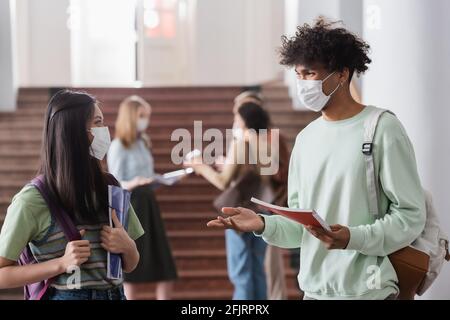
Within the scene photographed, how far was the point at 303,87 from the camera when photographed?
2766 millimetres

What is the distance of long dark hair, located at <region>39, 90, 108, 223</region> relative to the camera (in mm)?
2725

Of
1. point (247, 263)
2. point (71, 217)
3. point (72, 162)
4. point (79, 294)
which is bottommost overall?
point (247, 263)

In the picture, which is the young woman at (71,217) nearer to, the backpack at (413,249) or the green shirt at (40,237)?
the green shirt at (40,237)

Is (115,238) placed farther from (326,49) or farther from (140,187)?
(140,187)

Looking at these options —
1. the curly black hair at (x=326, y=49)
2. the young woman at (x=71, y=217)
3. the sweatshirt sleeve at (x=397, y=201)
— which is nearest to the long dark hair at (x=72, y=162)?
the young woman at (x=71, y=217)

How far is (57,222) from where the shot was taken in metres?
2.70

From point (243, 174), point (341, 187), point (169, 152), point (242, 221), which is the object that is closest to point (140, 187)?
point (243, 174)

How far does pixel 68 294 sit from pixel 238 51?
1022 cm

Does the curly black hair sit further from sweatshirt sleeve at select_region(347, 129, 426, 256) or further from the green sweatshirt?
sweatshirt sleeve at select_region(347, 129, 426, 256)

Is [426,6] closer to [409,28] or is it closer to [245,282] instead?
[409,28]

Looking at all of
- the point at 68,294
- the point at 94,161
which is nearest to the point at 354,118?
the point at 94,161

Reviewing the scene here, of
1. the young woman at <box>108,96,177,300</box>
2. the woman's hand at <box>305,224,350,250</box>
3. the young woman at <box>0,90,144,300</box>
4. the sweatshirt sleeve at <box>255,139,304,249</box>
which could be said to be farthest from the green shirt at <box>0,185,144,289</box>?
the young woman at <box>108,96,177,300</box>

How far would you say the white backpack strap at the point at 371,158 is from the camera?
261 centimetres

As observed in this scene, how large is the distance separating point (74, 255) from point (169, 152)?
6.56 metres
